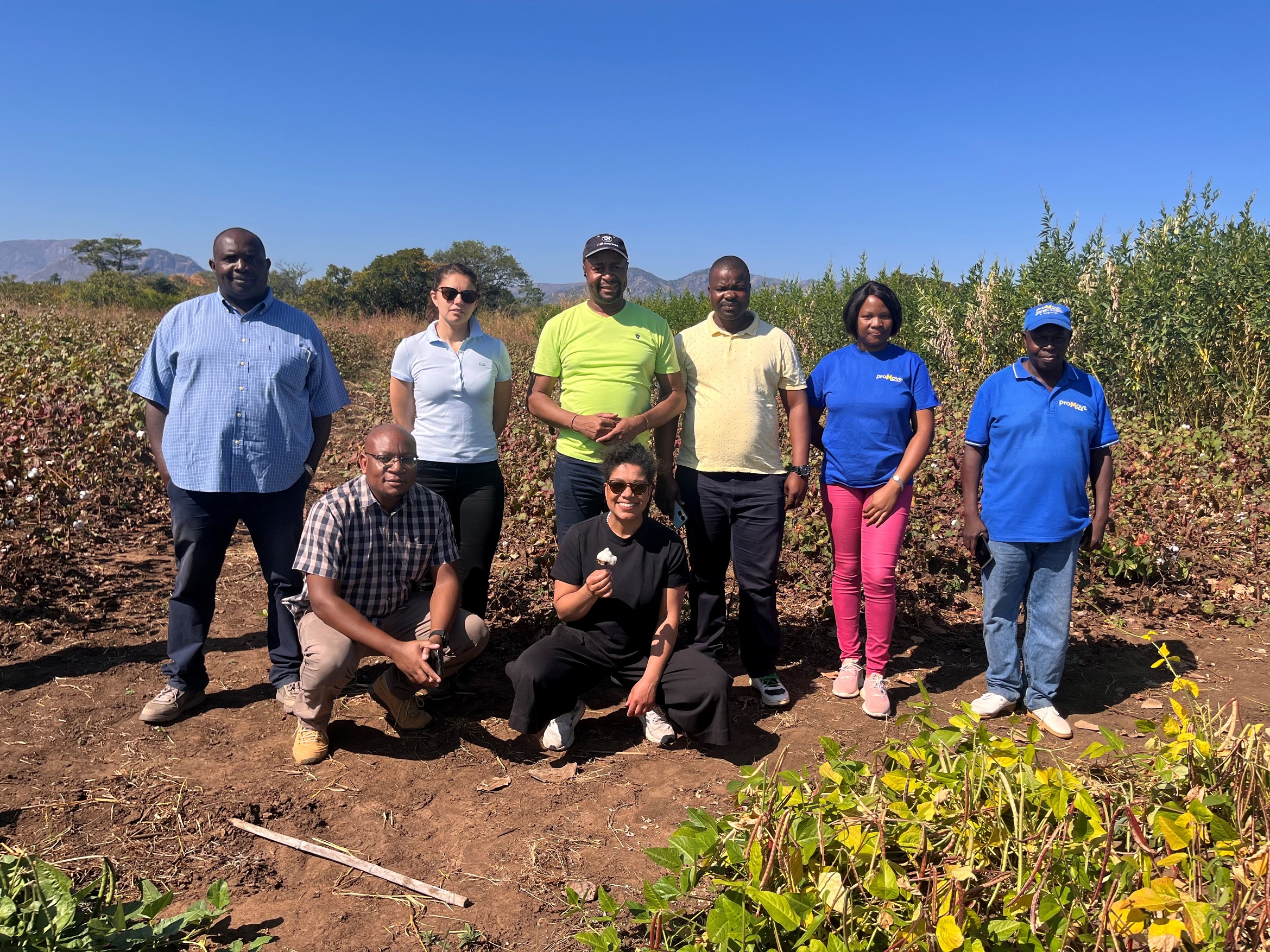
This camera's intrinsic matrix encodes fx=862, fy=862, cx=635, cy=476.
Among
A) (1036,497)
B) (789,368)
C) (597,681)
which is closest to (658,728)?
(597,681)

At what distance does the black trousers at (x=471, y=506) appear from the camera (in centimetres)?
358

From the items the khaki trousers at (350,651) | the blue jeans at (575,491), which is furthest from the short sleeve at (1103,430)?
the khaki trousers at (350,651)

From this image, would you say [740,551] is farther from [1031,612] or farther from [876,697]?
[1031,612]

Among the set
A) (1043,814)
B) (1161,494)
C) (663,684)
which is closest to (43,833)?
(663,684)

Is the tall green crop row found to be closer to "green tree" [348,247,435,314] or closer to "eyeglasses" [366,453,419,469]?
"eyeglasses" [366,453,419,469]

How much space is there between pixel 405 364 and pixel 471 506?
650mm

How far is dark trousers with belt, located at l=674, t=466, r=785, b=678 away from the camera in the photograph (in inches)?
143

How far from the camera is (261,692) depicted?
379cm

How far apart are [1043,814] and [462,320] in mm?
2671

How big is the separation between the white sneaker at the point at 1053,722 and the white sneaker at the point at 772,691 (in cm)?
102

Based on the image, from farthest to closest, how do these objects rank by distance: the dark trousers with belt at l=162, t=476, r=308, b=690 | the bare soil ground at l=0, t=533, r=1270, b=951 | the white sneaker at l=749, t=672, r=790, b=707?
the white sneaker at l=749, t=672, r=790, b=707
the dark trousers with belt at l=162, t=476, r=308, b=690
the bare soil ground at l=0, t=533, r=1270, b=951

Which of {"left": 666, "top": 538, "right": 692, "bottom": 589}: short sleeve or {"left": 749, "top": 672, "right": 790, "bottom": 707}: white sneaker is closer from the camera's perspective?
{"left": 666, "top": 538, "right": 692, "bottom": 589}: short sleeve

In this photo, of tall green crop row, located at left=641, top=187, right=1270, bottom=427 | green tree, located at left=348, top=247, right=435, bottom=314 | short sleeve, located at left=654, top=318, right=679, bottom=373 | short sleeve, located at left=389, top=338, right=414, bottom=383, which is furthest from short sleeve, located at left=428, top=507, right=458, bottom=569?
green tree, located at left=348, top=247, right=435, bottom=314

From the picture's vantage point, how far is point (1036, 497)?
3.38 metres
